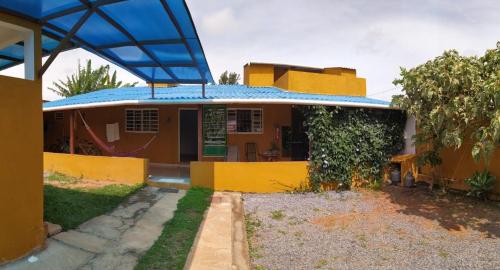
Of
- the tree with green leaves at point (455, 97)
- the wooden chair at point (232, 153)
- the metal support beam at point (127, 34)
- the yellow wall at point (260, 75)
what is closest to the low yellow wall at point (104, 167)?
the metal support beam at point (127, 34)

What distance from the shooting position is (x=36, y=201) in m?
4.40

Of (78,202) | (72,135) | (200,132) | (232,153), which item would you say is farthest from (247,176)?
(72,135)

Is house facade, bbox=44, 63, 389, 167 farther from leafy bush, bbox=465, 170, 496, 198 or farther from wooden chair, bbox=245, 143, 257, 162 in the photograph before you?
leafy bush, bbox=465, 170, 496, 198

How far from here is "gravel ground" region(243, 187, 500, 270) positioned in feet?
16.1

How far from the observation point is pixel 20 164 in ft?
13.6

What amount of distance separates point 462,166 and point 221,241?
6.58 metres

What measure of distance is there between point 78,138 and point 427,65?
37.4 feet

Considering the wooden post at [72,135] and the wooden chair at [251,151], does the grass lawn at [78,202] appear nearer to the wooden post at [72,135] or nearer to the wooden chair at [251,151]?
the wooden post at [72,135]

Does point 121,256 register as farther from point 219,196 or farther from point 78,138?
point 78,138

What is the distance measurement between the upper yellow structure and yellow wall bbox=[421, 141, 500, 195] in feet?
19.2

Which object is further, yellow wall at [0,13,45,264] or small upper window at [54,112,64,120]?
small upper window at [54,112,64,120]

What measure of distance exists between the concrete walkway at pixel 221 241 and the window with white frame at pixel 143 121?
193 inches

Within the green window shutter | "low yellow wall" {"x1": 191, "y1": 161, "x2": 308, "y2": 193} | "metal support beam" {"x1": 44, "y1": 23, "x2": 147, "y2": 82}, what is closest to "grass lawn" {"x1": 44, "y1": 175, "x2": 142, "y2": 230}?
"low yellow wall" {"x1": 191, "y1": 161, "x2": 308, "y2": 193}

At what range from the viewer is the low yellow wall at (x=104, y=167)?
914 centimetres
